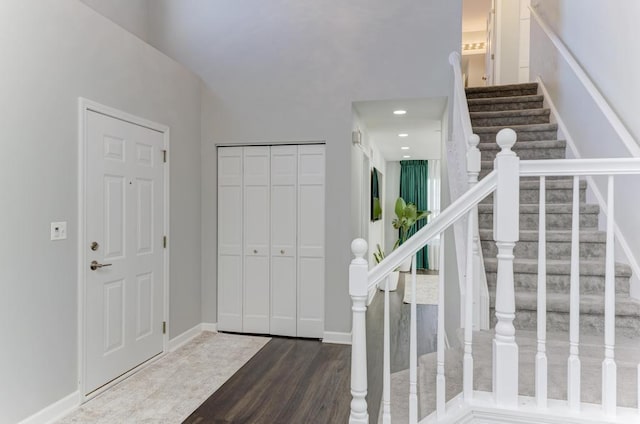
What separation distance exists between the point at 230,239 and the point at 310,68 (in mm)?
1987

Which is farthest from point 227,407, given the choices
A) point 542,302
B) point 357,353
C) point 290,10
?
point 290,10

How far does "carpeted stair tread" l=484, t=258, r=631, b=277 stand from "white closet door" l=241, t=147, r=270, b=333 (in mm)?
2337

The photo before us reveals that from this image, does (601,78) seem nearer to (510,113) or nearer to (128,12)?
(510,113)

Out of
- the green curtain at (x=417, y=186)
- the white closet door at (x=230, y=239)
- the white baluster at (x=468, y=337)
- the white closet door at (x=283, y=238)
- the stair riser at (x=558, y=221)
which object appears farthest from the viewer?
the green curtain at (x=417, y=186)

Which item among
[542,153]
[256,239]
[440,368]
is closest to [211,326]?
[256,239]

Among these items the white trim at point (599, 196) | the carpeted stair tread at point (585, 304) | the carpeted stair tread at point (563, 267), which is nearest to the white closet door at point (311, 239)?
the carpeted stair tread at point (563, 267)

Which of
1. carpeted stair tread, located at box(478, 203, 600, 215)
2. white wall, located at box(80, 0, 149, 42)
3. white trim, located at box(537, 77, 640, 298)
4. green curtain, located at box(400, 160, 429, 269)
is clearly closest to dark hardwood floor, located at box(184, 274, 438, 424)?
carpeted stair tread, located at box(478, 203, 600, 215)

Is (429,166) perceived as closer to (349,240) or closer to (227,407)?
(349,240)

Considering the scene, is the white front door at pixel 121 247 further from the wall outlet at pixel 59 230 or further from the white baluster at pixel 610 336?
the white baluster at pixel 610 336

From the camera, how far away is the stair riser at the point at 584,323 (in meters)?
2.00

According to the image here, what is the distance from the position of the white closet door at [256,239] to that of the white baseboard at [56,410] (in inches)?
68.7

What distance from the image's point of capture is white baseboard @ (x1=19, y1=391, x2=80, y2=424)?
2.26 m

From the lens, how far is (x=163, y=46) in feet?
13.7

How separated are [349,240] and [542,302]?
242cm
